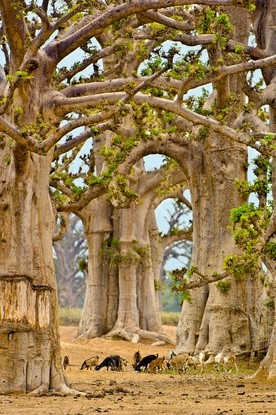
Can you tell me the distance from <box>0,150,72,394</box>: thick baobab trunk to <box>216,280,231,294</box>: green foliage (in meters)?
7.82

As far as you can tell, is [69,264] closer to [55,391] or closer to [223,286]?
[223,286]

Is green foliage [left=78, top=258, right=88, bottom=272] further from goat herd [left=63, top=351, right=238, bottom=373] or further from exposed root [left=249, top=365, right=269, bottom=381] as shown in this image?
exposed root [left=249, top=365, right=269, bottom=381]

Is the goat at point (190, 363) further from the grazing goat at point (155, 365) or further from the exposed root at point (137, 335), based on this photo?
the exposed root at point (137, 335)

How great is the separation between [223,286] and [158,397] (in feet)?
28.6

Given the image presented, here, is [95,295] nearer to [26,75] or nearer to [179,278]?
[179,278]

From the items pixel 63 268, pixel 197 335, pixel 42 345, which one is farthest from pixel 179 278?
pixel 63 268

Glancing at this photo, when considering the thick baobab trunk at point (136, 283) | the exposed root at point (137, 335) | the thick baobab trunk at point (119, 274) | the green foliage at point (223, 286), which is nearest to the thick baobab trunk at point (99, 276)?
the thick baobab trunk at point (119, 274)

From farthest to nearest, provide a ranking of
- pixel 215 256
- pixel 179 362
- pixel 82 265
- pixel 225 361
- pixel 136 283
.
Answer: pixel 82 265
pixel 136 283
pixel 215 256
pixel 179 362
pixel 225 361

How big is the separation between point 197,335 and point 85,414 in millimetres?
12311

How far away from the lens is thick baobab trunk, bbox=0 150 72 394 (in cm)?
1459

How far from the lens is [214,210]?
76.5ft

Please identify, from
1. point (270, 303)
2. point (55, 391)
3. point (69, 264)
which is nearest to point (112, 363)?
point (270, 303)

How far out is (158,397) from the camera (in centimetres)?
1410

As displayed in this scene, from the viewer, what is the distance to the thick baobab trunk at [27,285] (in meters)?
14.6
